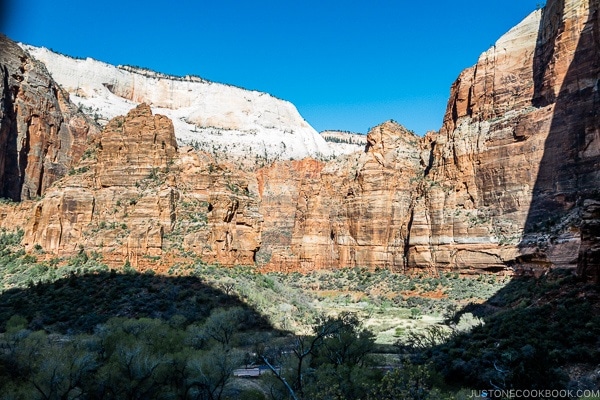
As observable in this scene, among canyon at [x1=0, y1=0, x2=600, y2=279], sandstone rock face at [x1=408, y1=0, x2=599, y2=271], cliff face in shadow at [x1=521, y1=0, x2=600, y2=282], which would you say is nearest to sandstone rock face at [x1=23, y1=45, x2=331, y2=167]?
canyon at [x1=0, y1=0, x2=600, y2=279]

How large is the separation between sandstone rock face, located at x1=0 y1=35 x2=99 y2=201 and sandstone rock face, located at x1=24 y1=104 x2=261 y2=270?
32637 mm

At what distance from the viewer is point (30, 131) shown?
76375 mm

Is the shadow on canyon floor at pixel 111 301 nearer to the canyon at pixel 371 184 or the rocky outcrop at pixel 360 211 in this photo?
the canyon at pixel 371 184

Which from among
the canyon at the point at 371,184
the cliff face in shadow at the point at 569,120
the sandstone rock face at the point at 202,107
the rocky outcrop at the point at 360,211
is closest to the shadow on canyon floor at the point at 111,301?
the canyon at the point at 371,184

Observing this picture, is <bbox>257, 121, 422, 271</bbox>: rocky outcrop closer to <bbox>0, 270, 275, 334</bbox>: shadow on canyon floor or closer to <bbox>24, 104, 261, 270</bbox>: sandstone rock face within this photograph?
<bbox>24, 104, 261, 270</bbox>: sandstone rock face

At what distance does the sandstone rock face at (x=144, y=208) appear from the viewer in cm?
3956

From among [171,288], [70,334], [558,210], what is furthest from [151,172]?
[558,210]

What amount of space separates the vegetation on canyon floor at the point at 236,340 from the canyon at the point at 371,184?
3.13 metres

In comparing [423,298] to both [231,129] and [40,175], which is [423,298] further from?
[231,129]

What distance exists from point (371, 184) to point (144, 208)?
4231cm

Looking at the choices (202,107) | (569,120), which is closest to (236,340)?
(569,120)

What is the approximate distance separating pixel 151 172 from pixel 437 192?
39369mm

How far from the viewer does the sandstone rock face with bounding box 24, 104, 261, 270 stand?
3956cm

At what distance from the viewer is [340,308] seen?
57906 mm
